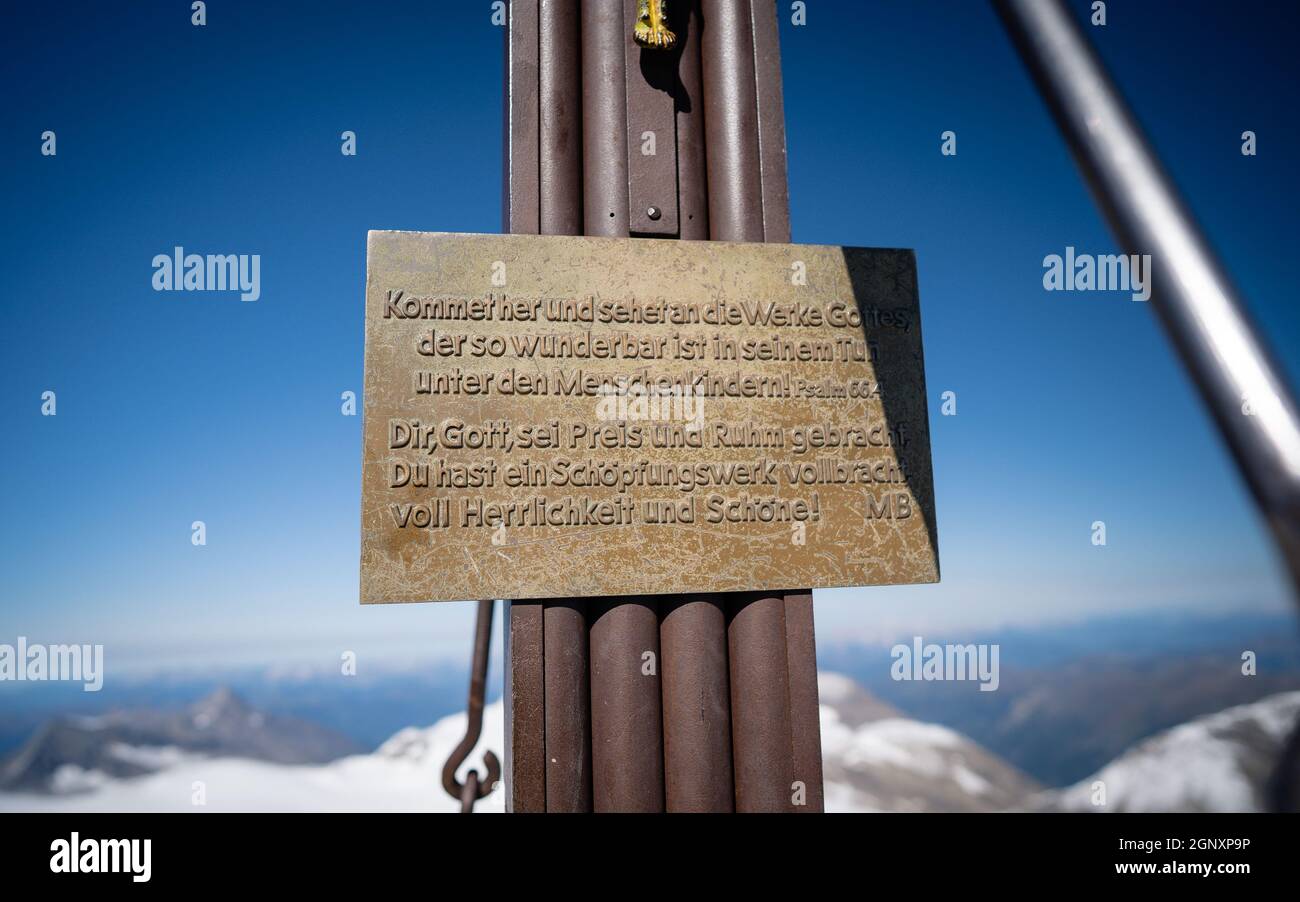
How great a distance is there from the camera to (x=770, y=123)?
359 centimetres

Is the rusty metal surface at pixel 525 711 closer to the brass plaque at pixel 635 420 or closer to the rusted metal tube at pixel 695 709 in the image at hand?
the brass plaque at pixel 635 420

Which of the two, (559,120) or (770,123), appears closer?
(559,120)

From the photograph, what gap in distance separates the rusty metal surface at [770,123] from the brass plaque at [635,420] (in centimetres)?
20

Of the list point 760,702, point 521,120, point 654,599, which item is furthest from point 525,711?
point 521,120

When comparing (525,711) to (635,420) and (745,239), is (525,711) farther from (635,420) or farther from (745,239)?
(745,239)

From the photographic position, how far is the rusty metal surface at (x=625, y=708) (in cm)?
300

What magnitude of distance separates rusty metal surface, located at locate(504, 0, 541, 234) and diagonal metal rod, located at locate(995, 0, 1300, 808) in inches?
94.4

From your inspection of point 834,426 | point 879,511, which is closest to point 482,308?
point 834,426

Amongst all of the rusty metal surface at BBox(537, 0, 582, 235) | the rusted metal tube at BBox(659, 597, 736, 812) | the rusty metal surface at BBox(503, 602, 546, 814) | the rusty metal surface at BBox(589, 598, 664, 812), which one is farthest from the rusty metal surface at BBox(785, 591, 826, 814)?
the rusty metal surface at BBox(537, 0, 582, 235)

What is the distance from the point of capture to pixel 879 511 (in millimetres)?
3305

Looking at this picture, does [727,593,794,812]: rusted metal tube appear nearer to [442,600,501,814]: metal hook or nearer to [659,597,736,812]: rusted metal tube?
[659,597,736,812]: rusted metal tube

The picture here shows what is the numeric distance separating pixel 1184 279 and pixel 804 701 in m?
2.53
